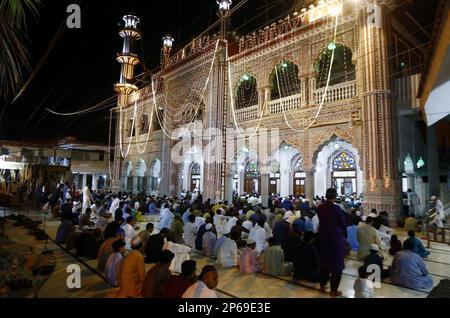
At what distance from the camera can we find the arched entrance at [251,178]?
724 inches

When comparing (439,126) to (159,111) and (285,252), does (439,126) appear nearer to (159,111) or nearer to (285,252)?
(285,252)

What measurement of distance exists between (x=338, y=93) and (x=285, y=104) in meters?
2.39

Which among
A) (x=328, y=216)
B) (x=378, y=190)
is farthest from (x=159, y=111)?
(x=328, y=216)

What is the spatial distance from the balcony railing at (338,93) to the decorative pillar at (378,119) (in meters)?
0.56

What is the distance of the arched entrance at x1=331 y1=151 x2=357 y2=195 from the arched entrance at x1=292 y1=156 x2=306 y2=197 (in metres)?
1.66

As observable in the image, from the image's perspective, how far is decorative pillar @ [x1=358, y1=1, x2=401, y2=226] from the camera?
9602mm

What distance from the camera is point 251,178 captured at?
738 inches

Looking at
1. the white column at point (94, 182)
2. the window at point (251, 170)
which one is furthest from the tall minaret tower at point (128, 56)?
the window at point (251, 170)

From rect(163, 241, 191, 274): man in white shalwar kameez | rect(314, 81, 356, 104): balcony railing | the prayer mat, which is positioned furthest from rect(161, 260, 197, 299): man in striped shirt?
rect(314, 81, 356, 104): balcony railing

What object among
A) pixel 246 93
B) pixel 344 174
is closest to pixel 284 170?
pixel 344 174

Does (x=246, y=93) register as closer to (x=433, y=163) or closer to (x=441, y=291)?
(x=433, y=163)

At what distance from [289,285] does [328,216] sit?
1.42 m

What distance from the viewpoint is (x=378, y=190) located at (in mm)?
9672

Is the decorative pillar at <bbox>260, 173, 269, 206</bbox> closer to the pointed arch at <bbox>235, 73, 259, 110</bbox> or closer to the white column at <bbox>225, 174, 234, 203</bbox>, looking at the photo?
the white column at <bbox>225, 174, 234, 203</bbox>
